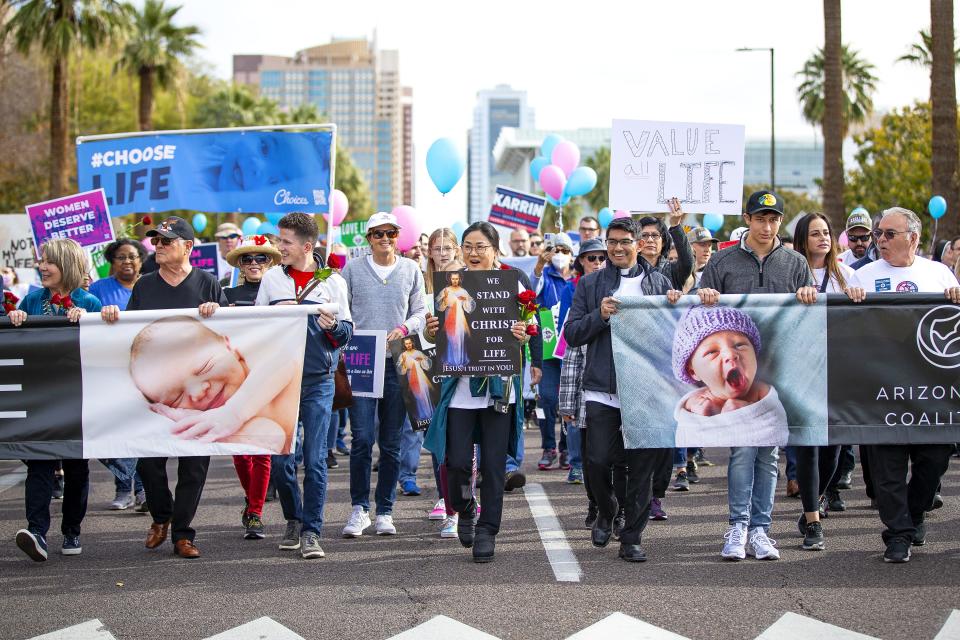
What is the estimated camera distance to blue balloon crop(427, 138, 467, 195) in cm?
1396

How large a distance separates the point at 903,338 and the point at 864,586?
5.70 feet

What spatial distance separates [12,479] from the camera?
11.2m

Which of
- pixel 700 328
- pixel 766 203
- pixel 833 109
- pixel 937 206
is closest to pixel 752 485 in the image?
pixel 700 328

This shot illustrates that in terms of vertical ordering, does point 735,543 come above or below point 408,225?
below

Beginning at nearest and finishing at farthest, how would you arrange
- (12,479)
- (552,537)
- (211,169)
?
1. (552,537)
2. (12,479)
3. (211,169)

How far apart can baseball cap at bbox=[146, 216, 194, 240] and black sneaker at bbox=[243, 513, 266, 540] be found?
1.95 metres

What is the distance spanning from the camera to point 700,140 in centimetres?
944

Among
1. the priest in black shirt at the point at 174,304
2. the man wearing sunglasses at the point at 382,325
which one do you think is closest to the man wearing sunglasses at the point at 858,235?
the man wearing sunglasses at the point at 382,325

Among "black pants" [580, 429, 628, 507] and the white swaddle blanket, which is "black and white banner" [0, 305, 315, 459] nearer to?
"black pants" [580, 429, 628, 507]

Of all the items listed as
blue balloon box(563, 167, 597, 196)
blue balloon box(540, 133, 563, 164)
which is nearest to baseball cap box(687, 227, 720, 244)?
blue balloon box(563, 167, 597, 196)

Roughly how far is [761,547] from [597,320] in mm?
1669

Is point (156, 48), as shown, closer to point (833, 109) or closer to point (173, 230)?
point (833, 109)

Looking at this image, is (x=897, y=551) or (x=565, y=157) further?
(x=565, y=157)

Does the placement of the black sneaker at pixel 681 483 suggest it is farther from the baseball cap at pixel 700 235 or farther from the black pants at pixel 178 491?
the black pants at pixel 178 491
